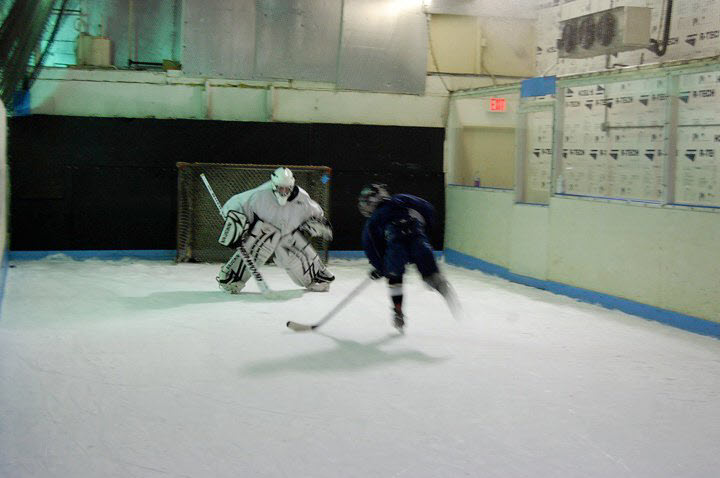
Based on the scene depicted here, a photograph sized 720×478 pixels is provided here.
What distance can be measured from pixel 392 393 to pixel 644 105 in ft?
17.8

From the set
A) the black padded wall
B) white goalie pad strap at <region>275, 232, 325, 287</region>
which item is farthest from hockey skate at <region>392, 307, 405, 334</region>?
the black padded wall

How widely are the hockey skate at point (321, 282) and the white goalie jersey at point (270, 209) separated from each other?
55 cm

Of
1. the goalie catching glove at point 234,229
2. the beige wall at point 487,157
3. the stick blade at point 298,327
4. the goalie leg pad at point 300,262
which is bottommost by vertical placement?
the stick blade at point 298,327

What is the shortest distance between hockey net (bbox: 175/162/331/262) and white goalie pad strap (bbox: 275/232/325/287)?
81.2 inches

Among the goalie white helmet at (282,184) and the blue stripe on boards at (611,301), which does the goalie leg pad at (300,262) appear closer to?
the goalie white helmet at (282,184)

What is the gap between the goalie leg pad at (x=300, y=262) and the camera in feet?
26.2

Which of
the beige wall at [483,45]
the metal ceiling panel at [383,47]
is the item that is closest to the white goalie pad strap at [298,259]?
the metal ceiling panel at [383,47]

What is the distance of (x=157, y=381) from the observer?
4797 mm

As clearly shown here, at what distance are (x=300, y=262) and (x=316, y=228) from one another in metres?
0.38

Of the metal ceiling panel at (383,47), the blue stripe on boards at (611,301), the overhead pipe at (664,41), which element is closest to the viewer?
the blue stripe on boards at (611,301)

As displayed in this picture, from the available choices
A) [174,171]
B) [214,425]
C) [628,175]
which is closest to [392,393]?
[214,425]

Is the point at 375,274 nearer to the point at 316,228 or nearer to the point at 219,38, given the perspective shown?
the point at 316,228

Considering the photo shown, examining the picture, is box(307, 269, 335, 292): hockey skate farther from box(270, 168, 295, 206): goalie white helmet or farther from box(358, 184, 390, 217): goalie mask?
box(358, 184, 390, 217): goalie mask

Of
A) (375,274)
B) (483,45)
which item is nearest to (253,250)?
(375,274)
